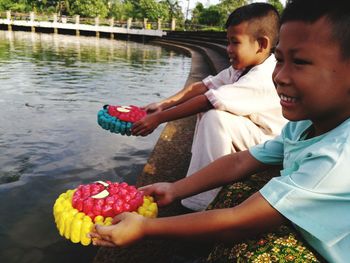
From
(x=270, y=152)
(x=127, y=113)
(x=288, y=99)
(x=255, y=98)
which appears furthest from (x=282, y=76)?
(x=127, y=113)

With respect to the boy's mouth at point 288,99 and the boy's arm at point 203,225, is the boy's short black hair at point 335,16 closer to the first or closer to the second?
the boy's mouth at point 288,99

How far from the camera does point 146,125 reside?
8.36 feet

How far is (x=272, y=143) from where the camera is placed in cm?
167

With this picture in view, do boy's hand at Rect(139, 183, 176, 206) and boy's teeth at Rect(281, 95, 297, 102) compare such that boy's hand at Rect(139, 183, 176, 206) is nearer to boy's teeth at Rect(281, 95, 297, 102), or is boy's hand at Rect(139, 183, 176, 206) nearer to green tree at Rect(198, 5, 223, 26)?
boy's teeth at Rect(281, 95, 297, 102)

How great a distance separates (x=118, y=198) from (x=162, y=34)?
33313 mm

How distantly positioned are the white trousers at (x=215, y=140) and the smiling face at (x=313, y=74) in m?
0.85

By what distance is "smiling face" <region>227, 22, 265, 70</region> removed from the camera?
2359mm

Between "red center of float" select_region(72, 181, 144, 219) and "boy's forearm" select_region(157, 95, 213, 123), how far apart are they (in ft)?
2.90

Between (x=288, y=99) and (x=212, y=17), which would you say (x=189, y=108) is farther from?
(x=212, y=17)

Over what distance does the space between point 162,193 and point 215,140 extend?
518 mm

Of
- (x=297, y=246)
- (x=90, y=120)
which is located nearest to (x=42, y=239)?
(x=297, y=246)

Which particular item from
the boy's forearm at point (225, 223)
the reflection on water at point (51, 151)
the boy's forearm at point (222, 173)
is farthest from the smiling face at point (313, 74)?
the reflection on water at point (51, 151)

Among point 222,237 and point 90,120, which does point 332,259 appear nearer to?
point 222,237

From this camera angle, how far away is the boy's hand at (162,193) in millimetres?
1788
